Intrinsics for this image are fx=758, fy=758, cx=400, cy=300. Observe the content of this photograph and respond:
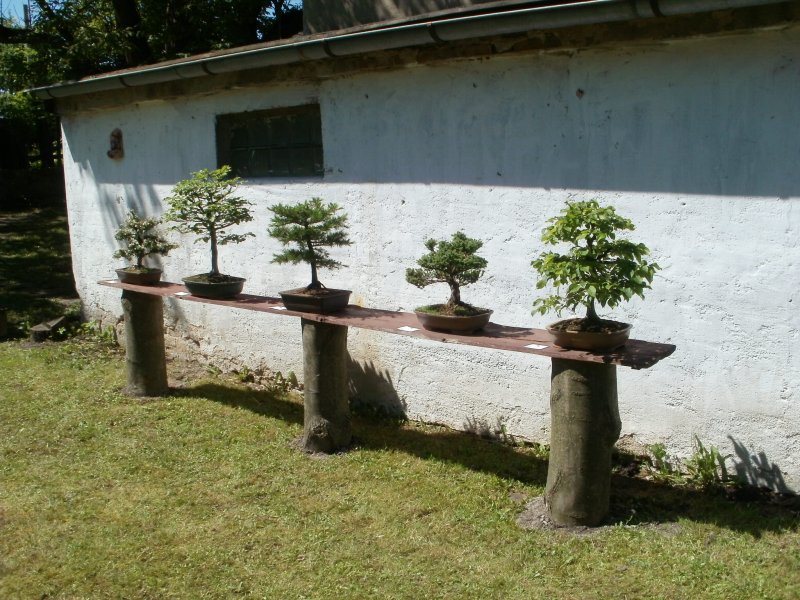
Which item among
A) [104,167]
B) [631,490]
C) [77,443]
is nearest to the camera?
[631,490]

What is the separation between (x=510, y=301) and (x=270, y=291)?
2.45m

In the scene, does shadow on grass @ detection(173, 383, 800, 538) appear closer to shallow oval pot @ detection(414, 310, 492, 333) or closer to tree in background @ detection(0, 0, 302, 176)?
shallow oval pot @ detection(414, 310, 492, 333)

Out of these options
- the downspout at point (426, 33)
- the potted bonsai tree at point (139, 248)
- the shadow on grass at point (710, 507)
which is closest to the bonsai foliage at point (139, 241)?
the potted bonsai tree at point (139, 248)

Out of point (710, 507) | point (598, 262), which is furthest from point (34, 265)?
point (710, 507)

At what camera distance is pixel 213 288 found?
5.75 metres

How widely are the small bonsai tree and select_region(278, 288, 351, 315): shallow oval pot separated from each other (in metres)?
0.79

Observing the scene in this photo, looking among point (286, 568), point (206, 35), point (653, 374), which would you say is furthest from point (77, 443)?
point (206, 35)

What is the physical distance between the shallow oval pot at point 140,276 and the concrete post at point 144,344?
11 cm

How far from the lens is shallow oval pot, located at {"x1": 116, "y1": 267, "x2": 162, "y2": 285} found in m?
6.58

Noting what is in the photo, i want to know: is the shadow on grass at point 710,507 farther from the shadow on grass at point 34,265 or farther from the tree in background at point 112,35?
the tree in background at point 112,35

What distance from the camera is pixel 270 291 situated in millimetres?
6695

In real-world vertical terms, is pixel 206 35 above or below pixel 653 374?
above

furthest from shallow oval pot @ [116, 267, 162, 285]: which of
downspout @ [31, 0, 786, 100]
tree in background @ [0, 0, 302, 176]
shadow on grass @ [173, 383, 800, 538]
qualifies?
tree in background @ [0, 0, 302, 176]

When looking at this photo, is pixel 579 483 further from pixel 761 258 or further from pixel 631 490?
pixel 761 258
